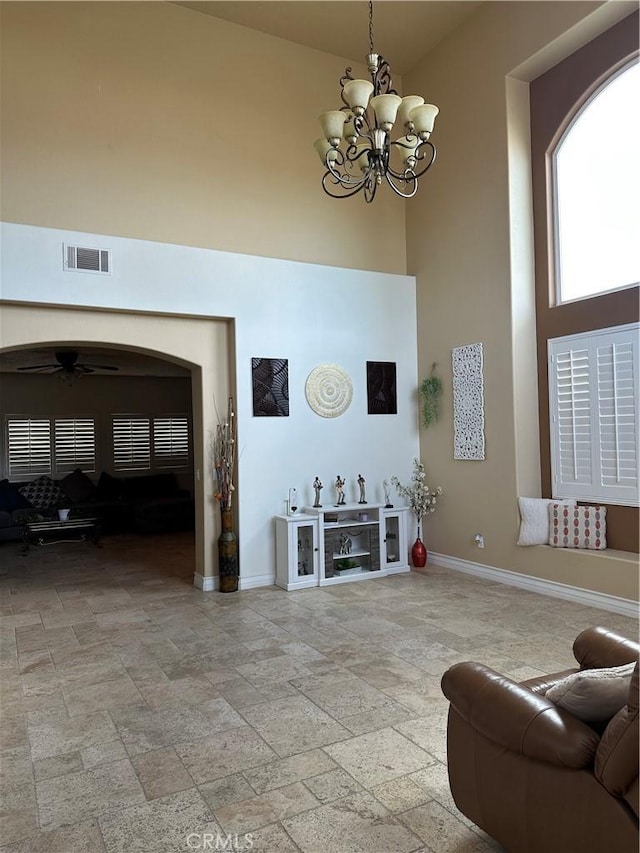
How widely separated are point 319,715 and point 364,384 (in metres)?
4.14

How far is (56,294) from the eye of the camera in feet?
16.9

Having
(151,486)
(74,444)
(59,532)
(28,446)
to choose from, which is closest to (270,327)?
(59,532)

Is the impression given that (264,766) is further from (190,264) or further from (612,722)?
(190,264)

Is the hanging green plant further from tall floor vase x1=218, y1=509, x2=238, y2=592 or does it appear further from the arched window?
tall floor vase x1=218, y1=509, x2=238, y2=592

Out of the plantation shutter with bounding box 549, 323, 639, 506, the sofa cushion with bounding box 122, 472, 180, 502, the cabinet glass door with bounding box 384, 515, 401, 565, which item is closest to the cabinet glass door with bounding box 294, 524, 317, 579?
the cabinet glass door with bounding box 384, 515, 401, 565

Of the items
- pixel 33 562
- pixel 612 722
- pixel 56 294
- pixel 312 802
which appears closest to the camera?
pixel 612 722

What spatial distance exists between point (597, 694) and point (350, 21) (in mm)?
7014

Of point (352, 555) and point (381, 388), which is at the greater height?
point (381, 388)

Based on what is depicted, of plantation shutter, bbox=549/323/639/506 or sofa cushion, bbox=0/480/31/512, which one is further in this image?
sofa cushion, bbox=0/480/31/512

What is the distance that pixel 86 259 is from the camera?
529 cm

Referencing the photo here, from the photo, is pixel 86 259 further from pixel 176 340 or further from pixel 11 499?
pixel 11 499

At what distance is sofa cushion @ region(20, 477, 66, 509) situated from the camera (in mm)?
9500

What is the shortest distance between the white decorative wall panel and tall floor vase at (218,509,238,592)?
A: 8.37ft

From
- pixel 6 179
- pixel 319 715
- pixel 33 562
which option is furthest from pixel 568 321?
pixel 33 562
